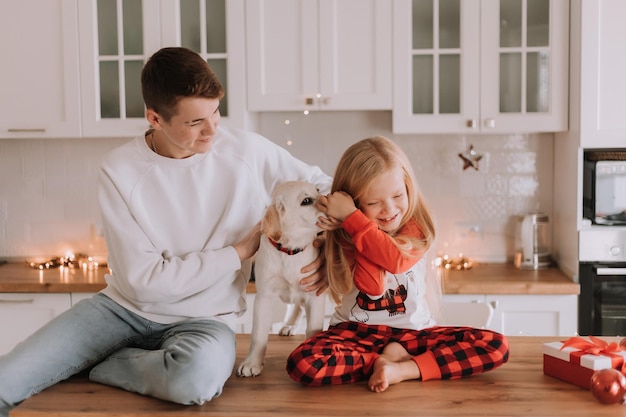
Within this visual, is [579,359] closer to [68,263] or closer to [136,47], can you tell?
[136,47]

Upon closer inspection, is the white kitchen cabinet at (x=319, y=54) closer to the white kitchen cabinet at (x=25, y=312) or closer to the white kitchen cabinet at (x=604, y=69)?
the white kitchen cabinet at (x=604, y=69)

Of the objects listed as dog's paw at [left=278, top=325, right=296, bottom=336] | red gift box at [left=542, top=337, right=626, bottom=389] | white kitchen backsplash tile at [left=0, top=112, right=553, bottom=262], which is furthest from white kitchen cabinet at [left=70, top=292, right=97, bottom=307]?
red gift box at [left=542, top=337, right=626, bottom=389]

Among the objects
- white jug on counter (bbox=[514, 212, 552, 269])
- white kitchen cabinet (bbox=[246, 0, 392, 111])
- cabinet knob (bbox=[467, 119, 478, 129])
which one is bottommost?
white jug on counter (bbox=[514, 212, 552, 269])

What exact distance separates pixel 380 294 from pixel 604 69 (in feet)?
5.34

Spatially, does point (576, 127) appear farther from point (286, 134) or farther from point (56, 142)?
point (56, 142)

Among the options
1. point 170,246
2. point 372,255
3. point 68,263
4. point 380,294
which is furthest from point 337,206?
point 68,263

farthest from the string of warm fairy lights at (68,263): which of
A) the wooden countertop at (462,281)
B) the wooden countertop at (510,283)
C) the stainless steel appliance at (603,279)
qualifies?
the stainless steel appliance at (603,279)

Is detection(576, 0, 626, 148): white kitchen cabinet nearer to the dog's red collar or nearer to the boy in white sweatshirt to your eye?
the boy in white sweatshirt

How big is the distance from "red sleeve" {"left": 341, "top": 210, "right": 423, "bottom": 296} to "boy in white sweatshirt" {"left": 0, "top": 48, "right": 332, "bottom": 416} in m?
0.11

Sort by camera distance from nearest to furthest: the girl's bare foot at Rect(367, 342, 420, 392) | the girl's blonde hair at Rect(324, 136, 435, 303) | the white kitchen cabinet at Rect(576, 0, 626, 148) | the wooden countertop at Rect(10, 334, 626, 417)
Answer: the wooden countertop at Rect(10, 334, 626, 417) < the girl's bare foot at Rect(367, 342, 420, 392) < the girl's blonde hair at Rect(324, 136, 435, 303) < the white kitchen cabinet at Rect(576, 0, 626, 148)

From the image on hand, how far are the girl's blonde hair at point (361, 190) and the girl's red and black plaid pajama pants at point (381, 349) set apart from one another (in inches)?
5.4

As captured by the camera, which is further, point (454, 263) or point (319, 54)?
point (454, 263)

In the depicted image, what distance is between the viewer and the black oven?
3082mm

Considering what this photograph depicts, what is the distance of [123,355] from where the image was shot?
196 centimetres
